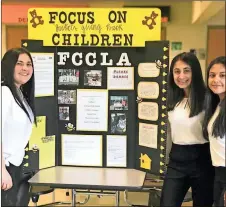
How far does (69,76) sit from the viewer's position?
2.62m

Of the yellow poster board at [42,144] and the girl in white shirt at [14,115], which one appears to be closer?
the girl in white shirt at [14,115]

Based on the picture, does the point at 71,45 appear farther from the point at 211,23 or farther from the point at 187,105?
the point at 211,23

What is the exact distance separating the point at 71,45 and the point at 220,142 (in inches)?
49.8

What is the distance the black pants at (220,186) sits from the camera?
1853 millimetres

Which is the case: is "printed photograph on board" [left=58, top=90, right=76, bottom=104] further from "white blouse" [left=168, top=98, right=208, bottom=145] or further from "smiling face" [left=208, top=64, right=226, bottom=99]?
"smiling face" [left=208, top=64, right=226, bottom=99]

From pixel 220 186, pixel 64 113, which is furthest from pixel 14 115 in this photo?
pixel 220 186

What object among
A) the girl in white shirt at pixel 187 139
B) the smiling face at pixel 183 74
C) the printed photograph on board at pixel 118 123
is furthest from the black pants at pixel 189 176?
the printed photograph on board at pixel 118 123

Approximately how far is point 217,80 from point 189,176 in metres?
0.67

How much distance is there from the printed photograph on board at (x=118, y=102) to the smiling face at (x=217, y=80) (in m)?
0.86

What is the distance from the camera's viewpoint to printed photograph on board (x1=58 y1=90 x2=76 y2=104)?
2.63m

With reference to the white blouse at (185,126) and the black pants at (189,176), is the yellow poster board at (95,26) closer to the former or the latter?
the white blouse at (185,126)

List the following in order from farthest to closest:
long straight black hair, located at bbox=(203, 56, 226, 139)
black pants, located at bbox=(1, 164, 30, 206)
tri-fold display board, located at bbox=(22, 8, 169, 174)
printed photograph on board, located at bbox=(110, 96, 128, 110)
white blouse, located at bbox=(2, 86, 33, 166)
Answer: printed photograph on board, located at bbox=(110, 96, 128, 110), tri-fold display board, located at bbox=(22, 8, 169, 174), black pants, located at bbox=(1, 164, 30, 206), white blouse, located at bbox=(2, 86, 33, 166), long straight black hair, located at bbox=(203, 56, 226, 139)

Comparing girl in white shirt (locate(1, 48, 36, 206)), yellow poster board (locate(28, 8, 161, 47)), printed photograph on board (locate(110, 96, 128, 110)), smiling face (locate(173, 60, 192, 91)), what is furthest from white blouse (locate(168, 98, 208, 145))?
girl in white shirt (locate(1, 48, 36, 206))

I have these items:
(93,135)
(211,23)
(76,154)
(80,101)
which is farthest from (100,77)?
(211,23)
